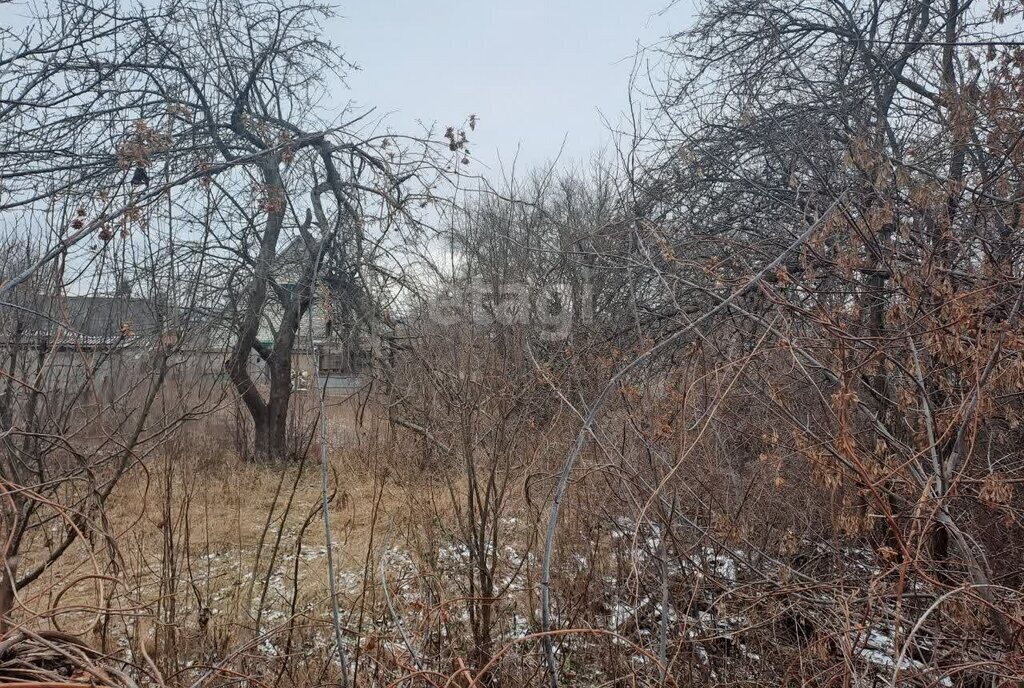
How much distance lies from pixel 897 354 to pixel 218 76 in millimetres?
6039

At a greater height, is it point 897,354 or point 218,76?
point 218,76

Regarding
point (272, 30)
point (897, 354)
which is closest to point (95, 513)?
point (897, 354)

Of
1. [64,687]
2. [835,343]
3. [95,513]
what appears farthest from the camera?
[95,513]

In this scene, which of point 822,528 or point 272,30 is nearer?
point 822,528

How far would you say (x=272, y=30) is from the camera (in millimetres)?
6855

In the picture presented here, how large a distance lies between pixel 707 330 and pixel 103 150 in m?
4.11

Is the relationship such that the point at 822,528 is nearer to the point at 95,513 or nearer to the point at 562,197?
the point at 95,513

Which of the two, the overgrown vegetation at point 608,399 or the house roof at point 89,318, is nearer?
the overgrown vegetation at point 608,399

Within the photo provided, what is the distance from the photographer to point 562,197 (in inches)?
538

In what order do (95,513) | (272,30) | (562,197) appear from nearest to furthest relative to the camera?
(95,513) < (272,30) < (562,197)

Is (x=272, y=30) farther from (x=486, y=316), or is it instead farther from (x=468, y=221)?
(x=486, y=316)

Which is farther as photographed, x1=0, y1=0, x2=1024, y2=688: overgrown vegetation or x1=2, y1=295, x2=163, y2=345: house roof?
x1=2, y1=295, x2=163, y2=345: house roof

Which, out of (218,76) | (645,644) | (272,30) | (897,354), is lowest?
(645,644)

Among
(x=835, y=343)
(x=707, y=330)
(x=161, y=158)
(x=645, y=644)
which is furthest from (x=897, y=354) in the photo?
(x=161, y=158)
